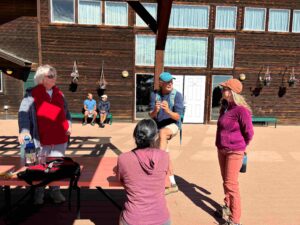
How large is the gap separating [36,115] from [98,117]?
8.85 meters

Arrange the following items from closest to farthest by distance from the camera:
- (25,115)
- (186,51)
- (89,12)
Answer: (25,115) → (89,12) → (186,51)

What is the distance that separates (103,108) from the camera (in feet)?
39.0

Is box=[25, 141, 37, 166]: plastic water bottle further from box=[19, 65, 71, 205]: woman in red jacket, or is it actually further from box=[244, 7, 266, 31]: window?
box=[244, 7, 266, 31]: window

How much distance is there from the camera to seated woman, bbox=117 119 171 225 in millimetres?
Answer: 2244

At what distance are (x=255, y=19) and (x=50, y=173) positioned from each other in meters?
12.5

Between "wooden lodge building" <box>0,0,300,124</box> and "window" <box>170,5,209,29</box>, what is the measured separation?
43mm

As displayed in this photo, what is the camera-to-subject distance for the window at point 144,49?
1255 cm

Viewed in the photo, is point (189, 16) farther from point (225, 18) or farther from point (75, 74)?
point (75, 74)

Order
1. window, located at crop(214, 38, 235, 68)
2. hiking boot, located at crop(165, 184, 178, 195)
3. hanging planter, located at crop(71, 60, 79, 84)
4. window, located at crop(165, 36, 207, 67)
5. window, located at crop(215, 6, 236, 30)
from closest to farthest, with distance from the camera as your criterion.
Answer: hiking boot, located at crop(165, 184, 178, 195) < hanging planter, located at crop(71, 60, 79, 84) < window, located at crop(215, 6, 236, 30) < window, located at crop(165, 36, 207, 67) < window, located at crop(214, 38, 235, 68)

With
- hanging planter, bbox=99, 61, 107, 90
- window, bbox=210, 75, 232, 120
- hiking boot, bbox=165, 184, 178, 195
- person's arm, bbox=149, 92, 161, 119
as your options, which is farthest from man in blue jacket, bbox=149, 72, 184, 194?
window, bbox=210, 75, 232, 120

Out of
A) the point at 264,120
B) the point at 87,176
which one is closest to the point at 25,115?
the point at 87,176

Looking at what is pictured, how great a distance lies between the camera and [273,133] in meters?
11.2

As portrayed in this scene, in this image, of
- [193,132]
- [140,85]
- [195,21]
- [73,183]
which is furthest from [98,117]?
[73,183]

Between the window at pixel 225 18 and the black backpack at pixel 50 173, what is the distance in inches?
446
